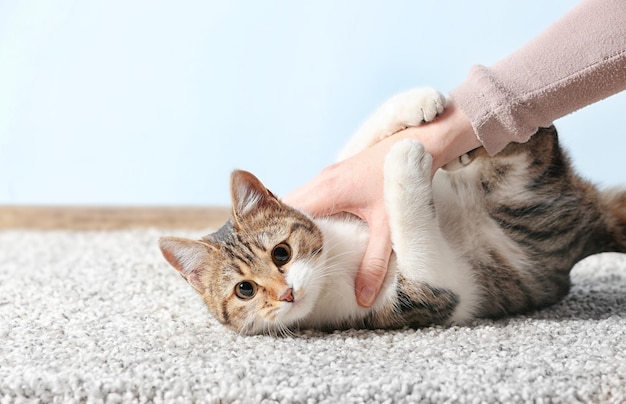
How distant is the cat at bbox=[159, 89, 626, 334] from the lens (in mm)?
1238

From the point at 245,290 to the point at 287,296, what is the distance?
0.10 m

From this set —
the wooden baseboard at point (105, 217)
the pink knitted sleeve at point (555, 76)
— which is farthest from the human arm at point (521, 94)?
the wooden baseboard at point (105, 217)

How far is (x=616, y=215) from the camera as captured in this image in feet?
4.82

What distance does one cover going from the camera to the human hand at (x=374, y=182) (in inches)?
49.5

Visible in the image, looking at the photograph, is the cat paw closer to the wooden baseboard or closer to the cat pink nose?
the cat pink nose

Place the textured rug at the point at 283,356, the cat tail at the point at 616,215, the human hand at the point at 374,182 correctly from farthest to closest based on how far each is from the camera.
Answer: the cat tail at the point at 616,215
the human hand at the point at 374,182
the textured rug at the point at 283,356

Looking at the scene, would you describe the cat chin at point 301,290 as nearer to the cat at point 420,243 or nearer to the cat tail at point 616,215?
the cat at point 420,243

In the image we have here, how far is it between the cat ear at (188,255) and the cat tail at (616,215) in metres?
0.87

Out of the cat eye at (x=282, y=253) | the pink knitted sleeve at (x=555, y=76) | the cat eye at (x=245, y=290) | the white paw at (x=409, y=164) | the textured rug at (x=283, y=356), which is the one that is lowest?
the textured rug at (x=283, y=356)

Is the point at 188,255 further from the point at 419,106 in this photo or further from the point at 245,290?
the point at 419,106

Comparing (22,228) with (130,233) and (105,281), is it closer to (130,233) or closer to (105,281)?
(130,233)

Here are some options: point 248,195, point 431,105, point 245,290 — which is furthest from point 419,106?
point 245,290

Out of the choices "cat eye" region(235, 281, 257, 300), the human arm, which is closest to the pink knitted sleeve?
the human arm

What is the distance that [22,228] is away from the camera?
3127mm
